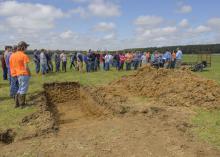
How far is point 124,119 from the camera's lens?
11.0 m

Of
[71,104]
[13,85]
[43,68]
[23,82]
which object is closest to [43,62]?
[43,68]

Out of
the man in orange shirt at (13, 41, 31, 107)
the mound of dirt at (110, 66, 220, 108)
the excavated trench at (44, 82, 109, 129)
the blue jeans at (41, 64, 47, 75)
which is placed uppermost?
the man in orange shirt at (13, 41, 31, 107)

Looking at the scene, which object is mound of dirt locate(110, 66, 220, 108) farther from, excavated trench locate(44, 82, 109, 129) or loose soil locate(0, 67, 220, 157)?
excavated trench locate(44, 82, 109, 129)

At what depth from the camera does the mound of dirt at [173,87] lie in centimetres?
1347

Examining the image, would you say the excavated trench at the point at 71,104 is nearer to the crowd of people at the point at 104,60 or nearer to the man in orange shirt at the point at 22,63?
the man in orange shirt at the point at 22,63

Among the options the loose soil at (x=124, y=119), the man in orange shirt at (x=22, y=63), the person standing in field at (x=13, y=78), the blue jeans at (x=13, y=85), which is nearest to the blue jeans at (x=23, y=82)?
the man in orange shirt at (x=22, y=63)

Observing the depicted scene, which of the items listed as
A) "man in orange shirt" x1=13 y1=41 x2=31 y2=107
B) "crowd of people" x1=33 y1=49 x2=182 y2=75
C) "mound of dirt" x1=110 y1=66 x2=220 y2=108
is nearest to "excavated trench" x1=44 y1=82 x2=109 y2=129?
"man in orange shirt" x1=13 y1=41 x2=31 y2=107

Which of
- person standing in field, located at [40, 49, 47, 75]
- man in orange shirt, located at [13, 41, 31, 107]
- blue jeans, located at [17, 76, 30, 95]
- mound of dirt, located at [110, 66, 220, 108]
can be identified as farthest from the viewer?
person standing in field, located at [40, 49, 47, 75]

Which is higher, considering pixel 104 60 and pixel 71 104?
pixel 104 60

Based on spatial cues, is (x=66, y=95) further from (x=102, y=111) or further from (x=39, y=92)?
(x=102, y=111)

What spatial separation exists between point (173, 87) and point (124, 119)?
16.1ft

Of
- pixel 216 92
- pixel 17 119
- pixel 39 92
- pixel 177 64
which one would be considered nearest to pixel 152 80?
pixel 216 92

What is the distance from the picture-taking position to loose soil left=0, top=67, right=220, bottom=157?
806cm

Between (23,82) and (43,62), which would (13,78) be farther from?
(43,62)
